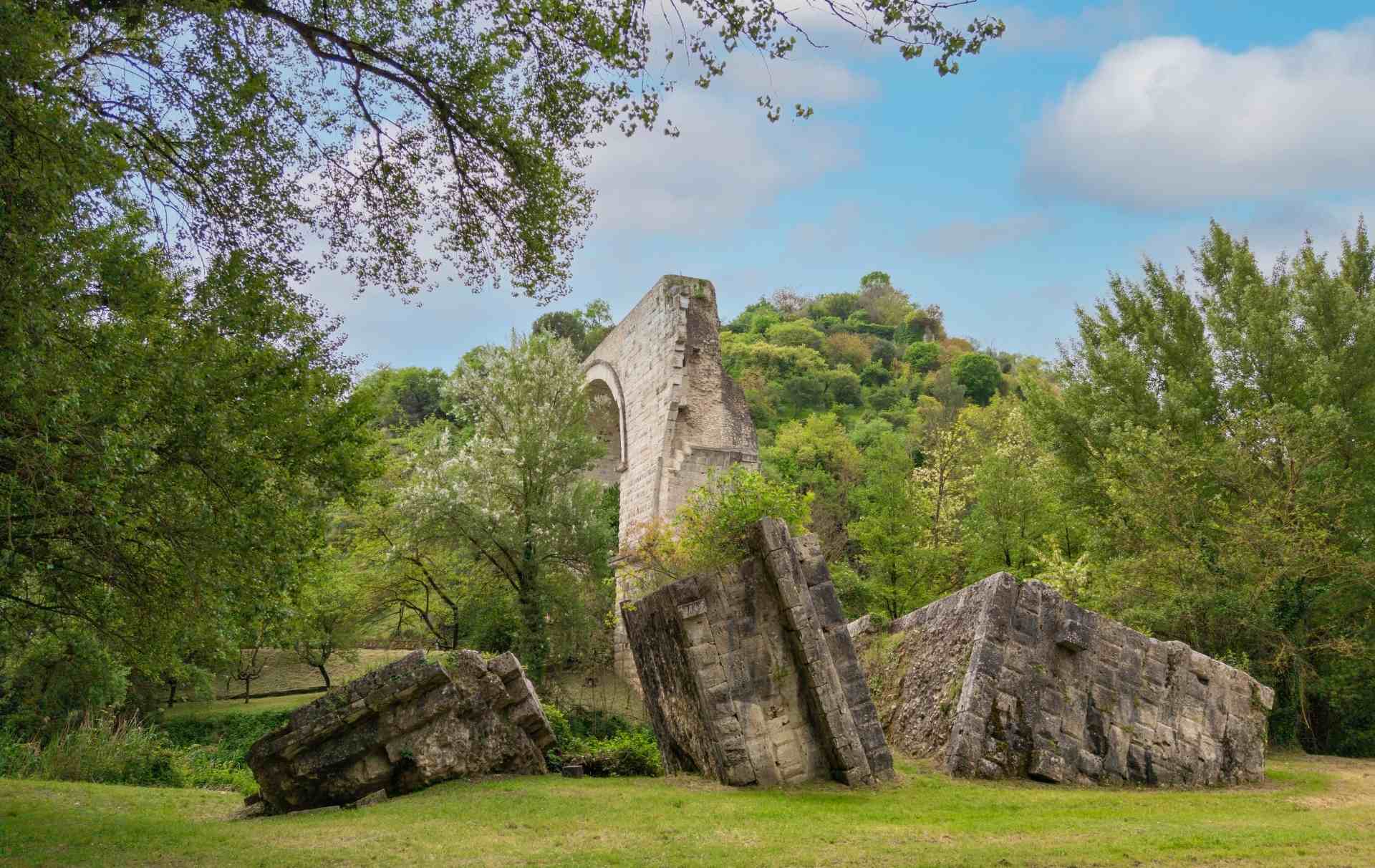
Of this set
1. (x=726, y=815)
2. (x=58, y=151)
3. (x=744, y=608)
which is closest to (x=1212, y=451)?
(x=744, y=608)

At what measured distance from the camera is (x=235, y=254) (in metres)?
7.01

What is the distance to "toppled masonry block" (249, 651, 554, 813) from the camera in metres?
8.14

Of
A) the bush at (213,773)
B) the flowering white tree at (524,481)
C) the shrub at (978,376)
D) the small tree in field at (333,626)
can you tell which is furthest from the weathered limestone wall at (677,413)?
the shrub at (978,376)

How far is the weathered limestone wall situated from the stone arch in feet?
1.98

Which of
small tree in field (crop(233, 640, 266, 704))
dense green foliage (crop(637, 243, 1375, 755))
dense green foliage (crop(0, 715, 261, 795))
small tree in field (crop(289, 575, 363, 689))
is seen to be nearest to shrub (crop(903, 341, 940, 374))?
dense green foliage (crop(637, 243, 1375, 755))

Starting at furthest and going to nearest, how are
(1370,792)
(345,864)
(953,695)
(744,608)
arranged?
1. (953,695)
2. (1370,792)
3. (744,608)
4. (345,864)

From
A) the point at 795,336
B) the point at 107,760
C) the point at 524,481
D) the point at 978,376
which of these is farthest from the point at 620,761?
the point at 795,336

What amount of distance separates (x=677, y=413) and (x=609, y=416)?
611cm

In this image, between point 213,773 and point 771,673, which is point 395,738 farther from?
point 213,773

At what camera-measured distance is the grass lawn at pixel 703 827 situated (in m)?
5.59

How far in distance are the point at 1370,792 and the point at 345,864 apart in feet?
32.8

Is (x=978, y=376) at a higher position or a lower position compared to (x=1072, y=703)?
higher

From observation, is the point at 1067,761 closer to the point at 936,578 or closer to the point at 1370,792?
the point at 1370,792

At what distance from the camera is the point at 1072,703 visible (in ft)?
32.8
